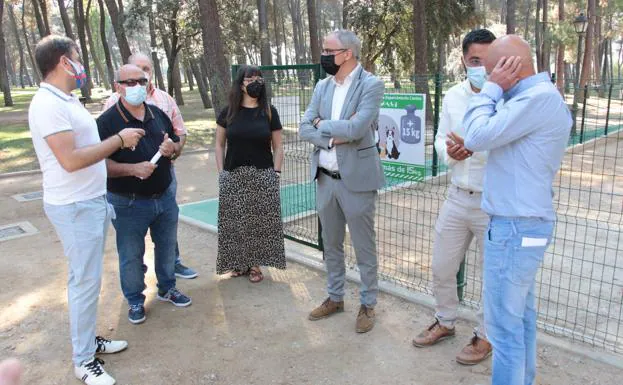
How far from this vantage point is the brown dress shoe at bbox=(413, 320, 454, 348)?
3461mm

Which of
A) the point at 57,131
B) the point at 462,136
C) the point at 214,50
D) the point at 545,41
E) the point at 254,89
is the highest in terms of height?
the point at 545,41

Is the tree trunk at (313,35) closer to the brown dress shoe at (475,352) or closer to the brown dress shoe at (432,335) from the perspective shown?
the brown dress shoe at (432,335)

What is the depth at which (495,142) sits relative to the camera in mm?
2199

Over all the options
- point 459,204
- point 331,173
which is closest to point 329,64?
point 331,173

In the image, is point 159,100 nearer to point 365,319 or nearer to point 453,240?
point 365,319

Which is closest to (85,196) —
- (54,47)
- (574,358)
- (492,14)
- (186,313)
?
(54,47)

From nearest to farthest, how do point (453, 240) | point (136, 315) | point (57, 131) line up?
point (57, 131)
point (453, 240)
point (136, 315)

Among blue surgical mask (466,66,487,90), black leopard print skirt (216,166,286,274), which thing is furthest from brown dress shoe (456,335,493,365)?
black leopard print skirt (216,166,286,274)

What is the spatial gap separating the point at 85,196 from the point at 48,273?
2396 mm

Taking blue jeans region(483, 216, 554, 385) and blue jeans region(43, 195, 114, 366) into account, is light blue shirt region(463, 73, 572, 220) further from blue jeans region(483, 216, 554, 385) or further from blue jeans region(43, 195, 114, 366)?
blue jeans region(43, 195, 114, 366)

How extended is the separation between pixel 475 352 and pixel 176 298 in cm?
239

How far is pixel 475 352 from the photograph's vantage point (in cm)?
325

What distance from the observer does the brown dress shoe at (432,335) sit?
3461mm

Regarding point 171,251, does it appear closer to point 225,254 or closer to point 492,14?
point 225,254
